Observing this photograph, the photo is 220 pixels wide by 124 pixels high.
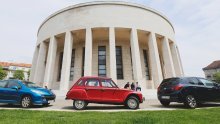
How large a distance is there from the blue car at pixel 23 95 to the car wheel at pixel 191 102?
6.94 m

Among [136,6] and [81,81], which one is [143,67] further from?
[81,81]

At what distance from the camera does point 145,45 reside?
2330cm

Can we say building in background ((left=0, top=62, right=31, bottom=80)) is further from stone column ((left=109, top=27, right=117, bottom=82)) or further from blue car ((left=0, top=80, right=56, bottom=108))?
blue car ((left=0, top=80, right=56, bottom=108))

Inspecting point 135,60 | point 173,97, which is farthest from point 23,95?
point 135,60

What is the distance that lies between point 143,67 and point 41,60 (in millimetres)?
12629

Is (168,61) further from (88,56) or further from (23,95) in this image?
(23,95)

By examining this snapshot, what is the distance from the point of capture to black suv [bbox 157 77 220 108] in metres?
8.59

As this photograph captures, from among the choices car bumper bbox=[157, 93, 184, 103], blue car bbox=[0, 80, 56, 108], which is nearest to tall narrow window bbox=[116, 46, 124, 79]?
car bumper bbox=[157, 93, 184, 103]

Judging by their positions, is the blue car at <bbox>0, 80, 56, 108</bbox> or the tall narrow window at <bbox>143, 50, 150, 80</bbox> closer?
the blue car at <bbox>0, 80, 56, 108</bbox>

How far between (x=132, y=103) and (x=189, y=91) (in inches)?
114

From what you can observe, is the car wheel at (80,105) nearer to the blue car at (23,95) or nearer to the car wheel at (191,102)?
the blue car at (23,95)

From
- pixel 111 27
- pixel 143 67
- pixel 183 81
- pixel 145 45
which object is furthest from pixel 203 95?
pixel 145 45

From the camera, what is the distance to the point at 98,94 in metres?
8.26

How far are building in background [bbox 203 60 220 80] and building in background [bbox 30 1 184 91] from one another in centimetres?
5739
